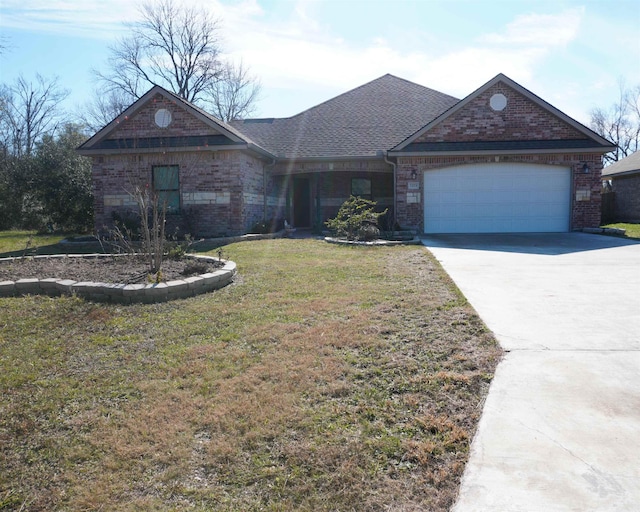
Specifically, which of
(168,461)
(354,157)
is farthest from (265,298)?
(354,157)

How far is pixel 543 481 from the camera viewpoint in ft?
7.59

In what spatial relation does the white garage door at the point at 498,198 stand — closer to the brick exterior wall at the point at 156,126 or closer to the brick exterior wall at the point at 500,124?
the brick exterior wall at the point at 500,124

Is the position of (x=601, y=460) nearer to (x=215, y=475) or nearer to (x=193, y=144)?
(x=215, y=475)

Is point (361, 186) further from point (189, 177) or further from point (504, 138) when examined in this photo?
Answer: point (189, 177)

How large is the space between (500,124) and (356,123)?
19.2ft

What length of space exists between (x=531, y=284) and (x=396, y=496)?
502cm

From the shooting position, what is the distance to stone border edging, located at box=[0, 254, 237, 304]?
5.94m

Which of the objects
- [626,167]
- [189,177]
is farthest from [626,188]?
[189,177]

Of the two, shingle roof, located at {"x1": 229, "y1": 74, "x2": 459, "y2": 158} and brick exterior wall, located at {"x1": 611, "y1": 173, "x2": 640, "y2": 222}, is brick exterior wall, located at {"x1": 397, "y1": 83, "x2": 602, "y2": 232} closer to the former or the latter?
shingle roof, located at {"x1": 229, "y1": 74, "x2": 459, "y2": 158}

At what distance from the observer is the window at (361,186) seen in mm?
18406

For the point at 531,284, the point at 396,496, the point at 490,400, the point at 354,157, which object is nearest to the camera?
the point at 396,496

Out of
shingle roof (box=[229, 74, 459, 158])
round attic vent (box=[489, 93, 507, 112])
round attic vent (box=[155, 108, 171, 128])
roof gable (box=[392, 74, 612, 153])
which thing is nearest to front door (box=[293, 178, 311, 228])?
shingle roof (box=[229, 74, 459, 158])

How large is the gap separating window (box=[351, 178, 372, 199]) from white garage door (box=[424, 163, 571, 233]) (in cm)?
364

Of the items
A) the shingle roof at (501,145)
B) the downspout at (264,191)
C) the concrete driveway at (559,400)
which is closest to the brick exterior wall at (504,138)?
the shingle roof at (501,145)
